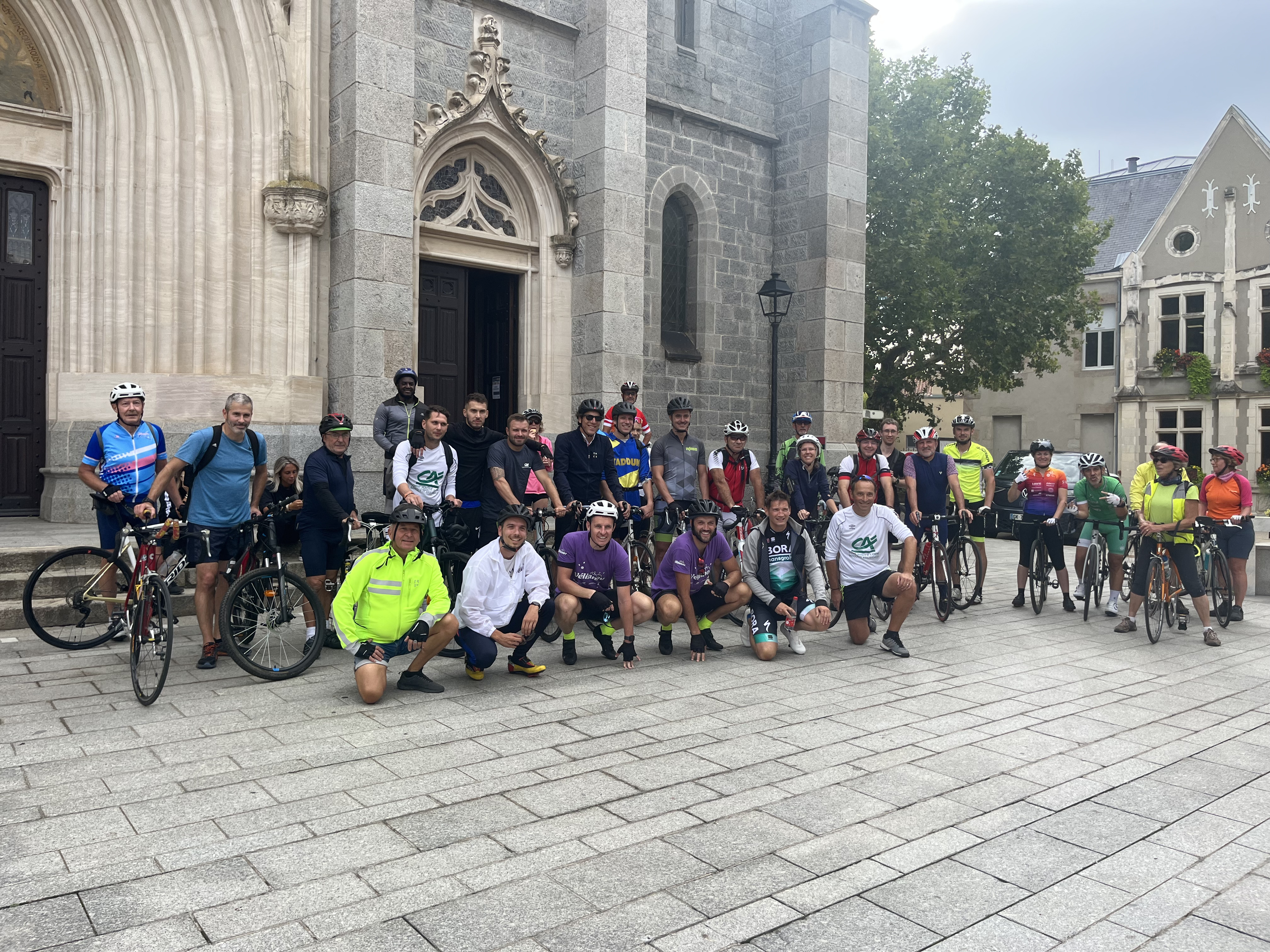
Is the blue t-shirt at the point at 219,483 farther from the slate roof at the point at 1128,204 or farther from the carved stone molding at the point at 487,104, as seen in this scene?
the slate roof at the point at 1128,204

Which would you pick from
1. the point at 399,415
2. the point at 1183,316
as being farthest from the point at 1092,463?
the point at 1183,316

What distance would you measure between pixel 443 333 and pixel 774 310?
4.86 meters

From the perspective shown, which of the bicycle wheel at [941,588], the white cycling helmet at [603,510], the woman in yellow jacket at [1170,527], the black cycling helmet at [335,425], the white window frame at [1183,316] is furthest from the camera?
the white window frame at [1183,316]

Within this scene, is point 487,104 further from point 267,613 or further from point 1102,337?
point 1102,337

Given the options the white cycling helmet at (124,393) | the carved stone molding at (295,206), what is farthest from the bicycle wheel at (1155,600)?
the carved stone molding at (295,206)

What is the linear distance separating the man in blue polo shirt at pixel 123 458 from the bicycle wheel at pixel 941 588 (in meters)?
6.90

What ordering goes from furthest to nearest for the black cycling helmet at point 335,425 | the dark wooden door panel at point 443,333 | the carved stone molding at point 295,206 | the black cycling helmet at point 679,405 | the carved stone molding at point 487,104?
the dark wooden door panel at point 443,333 < the carved stone molding at point 487,104 < the carved stone molding at point 295,206 < the black cycling helmet at point 679,405 < the black cycling helmet at point 335,425

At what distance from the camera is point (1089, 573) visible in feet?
33.7

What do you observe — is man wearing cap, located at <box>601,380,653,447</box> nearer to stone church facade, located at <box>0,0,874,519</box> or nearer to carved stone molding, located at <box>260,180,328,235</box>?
stone church facade, located at <box>0,0,874,519</box>

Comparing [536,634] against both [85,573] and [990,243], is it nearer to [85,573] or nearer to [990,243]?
[85,573]

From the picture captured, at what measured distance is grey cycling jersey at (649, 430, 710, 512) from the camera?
31.6 ft

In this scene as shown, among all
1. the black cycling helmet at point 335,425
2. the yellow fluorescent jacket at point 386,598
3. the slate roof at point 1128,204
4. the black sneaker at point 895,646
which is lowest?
the black sneaker at point 895,646

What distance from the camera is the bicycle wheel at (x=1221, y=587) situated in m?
9.94

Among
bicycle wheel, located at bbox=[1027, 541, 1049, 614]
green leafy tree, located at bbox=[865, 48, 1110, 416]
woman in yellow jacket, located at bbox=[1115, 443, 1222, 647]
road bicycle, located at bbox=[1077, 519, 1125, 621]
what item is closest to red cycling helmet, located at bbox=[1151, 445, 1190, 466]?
woman in yellow jacket, located at bbox=[1115, 443, 1222, 647]
